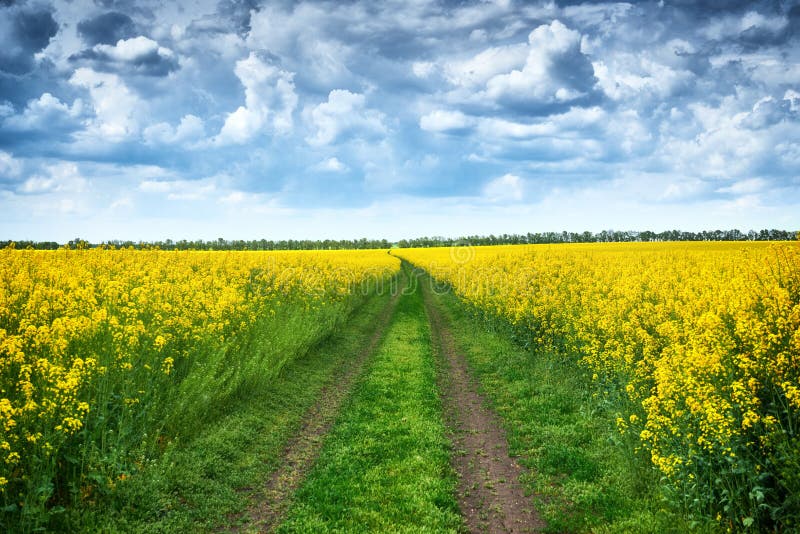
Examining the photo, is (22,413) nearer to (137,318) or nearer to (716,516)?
(137,318)

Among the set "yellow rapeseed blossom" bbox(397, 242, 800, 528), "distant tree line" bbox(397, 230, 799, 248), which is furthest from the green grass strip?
"distant tree line" bbox(397, 230, 799, 248)

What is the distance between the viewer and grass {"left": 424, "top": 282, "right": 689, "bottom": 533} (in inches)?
253

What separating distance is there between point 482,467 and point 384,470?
170 cm

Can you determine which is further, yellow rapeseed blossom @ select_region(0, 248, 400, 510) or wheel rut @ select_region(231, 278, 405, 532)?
wheel rut @ select_region(231, 278, 405, 532)

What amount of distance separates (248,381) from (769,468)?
9638 mm

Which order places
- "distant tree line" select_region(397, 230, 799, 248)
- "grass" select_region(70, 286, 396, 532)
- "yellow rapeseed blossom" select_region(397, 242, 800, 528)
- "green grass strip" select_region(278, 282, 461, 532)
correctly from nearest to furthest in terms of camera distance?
1. "yellow rapeseed blossom" select_region(397, 242, 800, 528)
2. "grass" select_region(70, 286, 396, 532)
3. "green grass strip" select_region(278, 282, 461, 532)
4. "distant tree line" select_region(397, 230, 799, 248)

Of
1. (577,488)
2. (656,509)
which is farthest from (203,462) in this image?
(656,509)

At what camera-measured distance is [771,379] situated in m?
5.73

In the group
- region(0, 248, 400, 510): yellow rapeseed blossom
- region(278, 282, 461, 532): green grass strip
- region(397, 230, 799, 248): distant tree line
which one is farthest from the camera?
region(397, 230, 799, 248): distant tree line

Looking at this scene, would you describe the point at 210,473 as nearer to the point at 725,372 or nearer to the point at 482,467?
the point at 482,467

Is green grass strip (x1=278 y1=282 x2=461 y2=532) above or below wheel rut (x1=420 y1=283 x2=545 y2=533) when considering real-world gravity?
above

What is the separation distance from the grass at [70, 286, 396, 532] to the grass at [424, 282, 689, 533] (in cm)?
454

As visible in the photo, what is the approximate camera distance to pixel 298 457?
8.41 metres

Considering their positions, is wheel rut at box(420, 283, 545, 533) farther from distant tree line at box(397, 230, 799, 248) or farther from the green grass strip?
distant tree line at box(397, 230, 799, 248)
